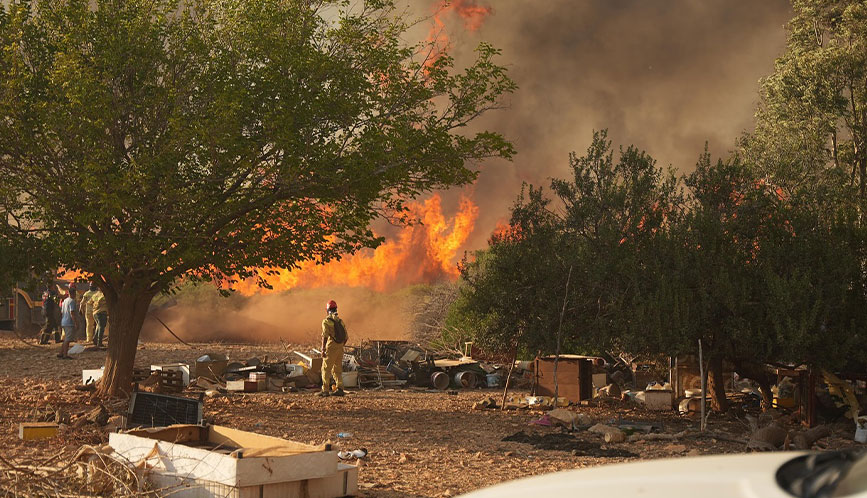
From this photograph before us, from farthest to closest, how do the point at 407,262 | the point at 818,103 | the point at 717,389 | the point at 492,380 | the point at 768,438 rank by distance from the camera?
the point at 407,262, the point at 818,103, the point at 492,380, the point at 717,389, the point at 768,438

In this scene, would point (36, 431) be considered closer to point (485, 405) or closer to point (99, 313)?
point (485, 405)

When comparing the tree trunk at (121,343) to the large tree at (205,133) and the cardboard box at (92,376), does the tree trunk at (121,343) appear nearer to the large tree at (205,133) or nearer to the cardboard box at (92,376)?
the large tree at (205,133)

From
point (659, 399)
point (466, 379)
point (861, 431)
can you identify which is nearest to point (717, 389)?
point (659, 399)

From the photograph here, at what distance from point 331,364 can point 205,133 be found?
735 cm

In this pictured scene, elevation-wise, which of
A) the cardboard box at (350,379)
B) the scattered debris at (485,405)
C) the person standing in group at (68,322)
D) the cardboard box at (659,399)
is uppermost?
the person standing in group at (68,322)

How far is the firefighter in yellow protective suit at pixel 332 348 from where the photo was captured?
18078mm

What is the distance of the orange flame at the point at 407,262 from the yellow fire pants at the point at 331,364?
30777mm

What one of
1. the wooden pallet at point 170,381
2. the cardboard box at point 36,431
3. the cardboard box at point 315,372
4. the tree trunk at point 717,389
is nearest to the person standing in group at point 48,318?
the cardboard box at point 315,372

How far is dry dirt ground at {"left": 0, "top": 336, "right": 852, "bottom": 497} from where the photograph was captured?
32.2 feet

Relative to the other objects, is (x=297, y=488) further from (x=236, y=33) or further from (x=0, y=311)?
(x=0, y=311)

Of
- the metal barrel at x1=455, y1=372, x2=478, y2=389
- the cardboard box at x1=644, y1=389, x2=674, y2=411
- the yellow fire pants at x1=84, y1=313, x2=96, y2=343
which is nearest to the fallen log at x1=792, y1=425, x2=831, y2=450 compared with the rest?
the cardboard box at x1=644, y1=389, x2=674, y2=411

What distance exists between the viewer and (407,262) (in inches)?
1989

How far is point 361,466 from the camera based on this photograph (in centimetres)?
1004

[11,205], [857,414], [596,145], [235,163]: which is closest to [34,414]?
[11,205]
